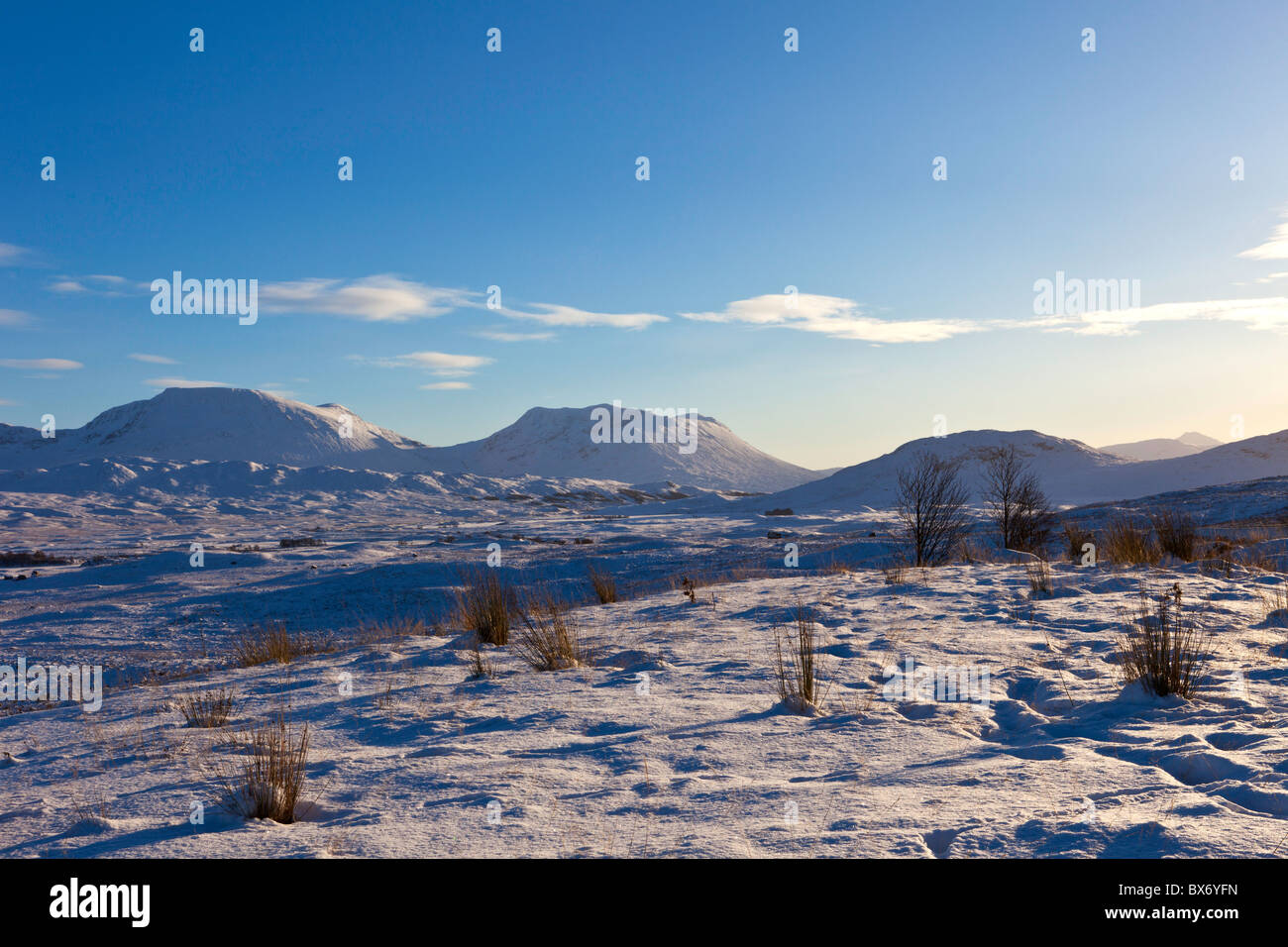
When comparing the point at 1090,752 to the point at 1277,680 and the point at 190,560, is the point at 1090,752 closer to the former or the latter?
the point at 1277,680

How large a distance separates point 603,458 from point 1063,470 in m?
77.3

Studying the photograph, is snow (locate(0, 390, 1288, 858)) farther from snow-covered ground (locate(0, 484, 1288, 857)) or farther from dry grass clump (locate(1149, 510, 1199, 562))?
dry grass clump (locate(1149, 510, 1199, 562))

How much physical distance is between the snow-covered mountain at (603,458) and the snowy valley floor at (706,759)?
334 ft

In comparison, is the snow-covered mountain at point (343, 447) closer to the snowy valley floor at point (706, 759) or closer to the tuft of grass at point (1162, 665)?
the snowy valley floor at point (706, 759)

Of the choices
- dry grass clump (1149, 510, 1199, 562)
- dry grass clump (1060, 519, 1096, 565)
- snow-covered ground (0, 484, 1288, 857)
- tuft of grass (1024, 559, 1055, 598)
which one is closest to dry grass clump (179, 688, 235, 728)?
snow-covered ground (0, 484, 1288, 857)

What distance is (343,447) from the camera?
343ft

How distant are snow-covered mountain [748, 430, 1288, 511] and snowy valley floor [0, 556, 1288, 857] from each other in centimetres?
4011

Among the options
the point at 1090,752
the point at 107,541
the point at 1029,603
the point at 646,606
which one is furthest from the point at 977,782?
the point at 107,541

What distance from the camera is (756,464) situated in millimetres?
129250

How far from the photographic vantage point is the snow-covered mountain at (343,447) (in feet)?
325

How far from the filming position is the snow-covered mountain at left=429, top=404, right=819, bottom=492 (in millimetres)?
115312

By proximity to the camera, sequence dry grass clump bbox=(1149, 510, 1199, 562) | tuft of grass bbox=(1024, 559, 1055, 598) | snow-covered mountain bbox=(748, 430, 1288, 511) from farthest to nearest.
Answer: snow-covered mountain bbox=(748, 430, 1288, 511) → dry grass clump bbox=(1149, 510, 1199, 562) → tuft of grass bbox=(1024, 559, 1055, 598)

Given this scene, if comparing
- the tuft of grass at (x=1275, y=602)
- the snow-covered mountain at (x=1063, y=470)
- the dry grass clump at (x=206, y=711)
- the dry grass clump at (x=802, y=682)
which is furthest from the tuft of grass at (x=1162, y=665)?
the snow-covered mountain at (x=1063, y=470)

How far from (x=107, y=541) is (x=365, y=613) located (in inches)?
1004
